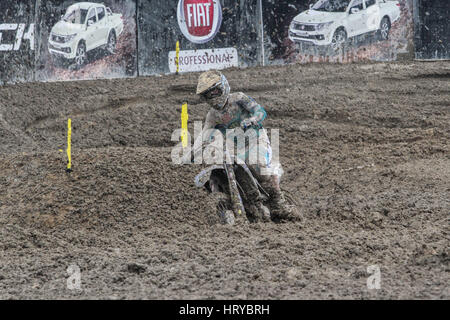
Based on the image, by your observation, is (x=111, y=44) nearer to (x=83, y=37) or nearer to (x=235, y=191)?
(x=83, y=37)

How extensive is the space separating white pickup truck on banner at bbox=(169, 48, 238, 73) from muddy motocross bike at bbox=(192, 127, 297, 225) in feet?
25.3

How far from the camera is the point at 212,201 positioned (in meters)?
7.11

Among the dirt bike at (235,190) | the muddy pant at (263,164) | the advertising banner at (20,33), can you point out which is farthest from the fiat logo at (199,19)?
the dirt bike at (235,190)

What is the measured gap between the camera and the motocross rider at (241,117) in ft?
23.3

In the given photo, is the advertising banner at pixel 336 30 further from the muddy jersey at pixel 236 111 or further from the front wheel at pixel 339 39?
the muddy jersey at pixel 236 111

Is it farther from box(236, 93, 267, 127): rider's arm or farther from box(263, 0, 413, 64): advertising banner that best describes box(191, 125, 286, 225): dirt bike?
box(263, 0, 413, 64): advertising banner

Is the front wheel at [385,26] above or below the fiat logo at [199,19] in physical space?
below

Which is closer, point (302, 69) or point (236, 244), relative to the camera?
point (236, 244)

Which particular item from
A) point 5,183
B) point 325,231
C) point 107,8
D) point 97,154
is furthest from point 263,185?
point 107,8

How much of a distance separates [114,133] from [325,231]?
6646mm

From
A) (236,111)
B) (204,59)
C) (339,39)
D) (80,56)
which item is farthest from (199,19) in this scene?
(236,111)

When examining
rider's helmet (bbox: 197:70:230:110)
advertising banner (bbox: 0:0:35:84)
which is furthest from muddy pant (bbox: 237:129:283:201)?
advertising banner (bbox: 0:0:35:84)

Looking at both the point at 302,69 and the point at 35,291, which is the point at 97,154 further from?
the point at 302,69

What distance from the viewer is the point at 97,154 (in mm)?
8969
